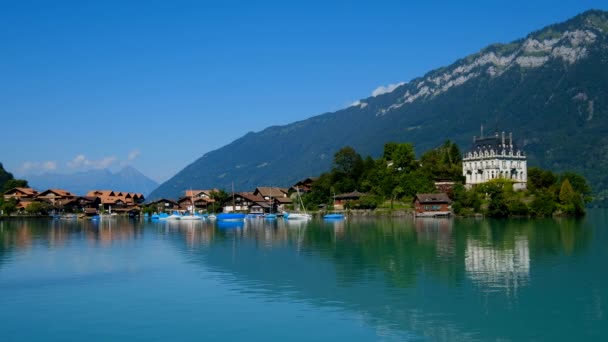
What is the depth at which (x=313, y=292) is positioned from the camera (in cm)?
2780

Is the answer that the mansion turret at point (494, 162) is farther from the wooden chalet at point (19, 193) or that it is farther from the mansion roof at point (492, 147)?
the wooden chalet at point (19, 193)

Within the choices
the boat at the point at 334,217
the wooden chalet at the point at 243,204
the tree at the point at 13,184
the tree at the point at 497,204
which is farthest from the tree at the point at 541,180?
the tree at the point at 13,184

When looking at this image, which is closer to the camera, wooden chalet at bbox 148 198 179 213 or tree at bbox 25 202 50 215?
tree at bbox 25 202 50 215

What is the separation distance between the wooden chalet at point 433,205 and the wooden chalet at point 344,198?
1394 centimetres

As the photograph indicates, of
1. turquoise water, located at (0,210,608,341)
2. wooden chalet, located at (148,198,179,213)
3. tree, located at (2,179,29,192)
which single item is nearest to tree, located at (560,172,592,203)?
turquoise water, located at (0,210,608,341)

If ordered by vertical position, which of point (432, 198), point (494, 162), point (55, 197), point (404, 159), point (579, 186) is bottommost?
point (432, 198)

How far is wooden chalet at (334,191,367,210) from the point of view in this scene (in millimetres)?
107525

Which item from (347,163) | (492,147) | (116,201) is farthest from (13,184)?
(492,147)

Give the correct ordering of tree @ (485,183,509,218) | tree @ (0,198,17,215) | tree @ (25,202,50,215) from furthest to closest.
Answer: tree @ (25,202,50,215)
tree @ (0,198,17,215)
tree @ (485,183,509,218)

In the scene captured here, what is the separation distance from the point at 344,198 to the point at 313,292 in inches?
3209

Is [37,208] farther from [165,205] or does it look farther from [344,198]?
[344,198]

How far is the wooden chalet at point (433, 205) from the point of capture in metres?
93.8

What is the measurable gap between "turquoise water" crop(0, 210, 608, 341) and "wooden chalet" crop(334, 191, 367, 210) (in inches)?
2294

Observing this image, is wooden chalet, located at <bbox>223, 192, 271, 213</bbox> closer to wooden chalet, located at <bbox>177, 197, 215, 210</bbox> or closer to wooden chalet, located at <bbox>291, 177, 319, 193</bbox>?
wooden chalet, located at <bbox>177, 197, 215, 210</bbox>
